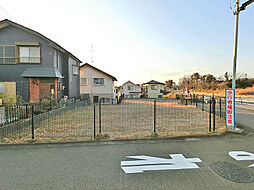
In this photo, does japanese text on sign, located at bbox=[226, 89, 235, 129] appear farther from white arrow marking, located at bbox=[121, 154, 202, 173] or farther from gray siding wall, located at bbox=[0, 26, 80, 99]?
gray siding wall, located at bbox=[0, 26, 80, 99]

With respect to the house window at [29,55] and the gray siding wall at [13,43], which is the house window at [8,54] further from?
the house window at [29,55]

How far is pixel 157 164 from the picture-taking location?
3125 millimetres

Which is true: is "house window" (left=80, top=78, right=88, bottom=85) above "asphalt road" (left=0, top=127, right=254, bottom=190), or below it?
A: above

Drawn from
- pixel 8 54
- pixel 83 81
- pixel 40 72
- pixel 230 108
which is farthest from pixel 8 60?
pixel 230 108

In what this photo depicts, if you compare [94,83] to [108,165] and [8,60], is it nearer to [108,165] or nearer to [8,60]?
[8,60]

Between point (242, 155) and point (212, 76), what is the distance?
65004mm

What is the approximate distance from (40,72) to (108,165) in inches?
493

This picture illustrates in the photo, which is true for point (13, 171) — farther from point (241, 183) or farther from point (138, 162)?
point (241, 183)

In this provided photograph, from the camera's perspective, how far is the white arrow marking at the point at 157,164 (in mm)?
2961

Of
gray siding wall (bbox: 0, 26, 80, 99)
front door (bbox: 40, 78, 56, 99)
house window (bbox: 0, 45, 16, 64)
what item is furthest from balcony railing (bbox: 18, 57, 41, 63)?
front door (bbox: 40, 78, 56, 99)

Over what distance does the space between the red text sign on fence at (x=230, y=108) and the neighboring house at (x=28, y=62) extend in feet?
41.9

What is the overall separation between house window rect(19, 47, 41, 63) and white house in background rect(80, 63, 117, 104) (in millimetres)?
8116

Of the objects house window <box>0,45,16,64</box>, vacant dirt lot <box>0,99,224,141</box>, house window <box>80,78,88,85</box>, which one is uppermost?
house window <box>0,45,16,64</box>

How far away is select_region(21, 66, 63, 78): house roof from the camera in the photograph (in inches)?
473
